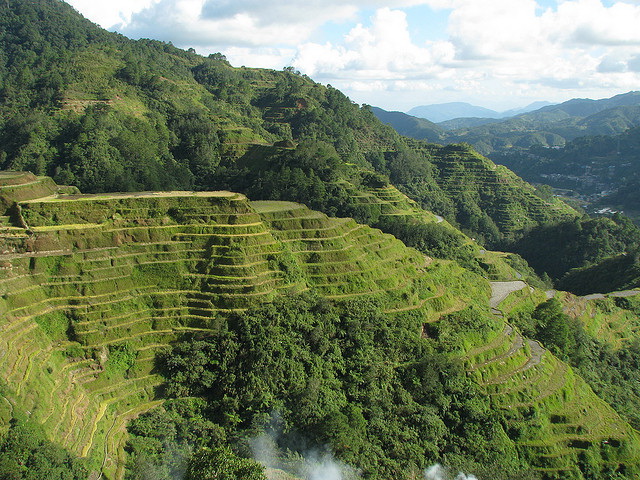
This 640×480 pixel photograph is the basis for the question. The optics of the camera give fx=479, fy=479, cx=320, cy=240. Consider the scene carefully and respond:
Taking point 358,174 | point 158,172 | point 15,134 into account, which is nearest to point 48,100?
point 15,134

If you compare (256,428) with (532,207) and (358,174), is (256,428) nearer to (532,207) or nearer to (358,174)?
(358,174)

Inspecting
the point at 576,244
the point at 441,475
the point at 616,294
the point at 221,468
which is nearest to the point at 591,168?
the point at 576,244

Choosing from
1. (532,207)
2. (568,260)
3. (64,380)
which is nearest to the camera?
(64,380)

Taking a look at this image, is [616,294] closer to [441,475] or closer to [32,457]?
[441,475]

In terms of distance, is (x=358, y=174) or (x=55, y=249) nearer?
(x=55, y=249)

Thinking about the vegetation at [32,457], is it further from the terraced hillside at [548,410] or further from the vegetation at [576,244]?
the vegetation at [576,244]

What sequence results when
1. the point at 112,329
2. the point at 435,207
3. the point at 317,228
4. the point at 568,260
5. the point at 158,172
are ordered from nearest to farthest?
the point at 112,329 < the point at 317,228 < the point at 158,172 < the point at 568,260 < the point at 435,207
